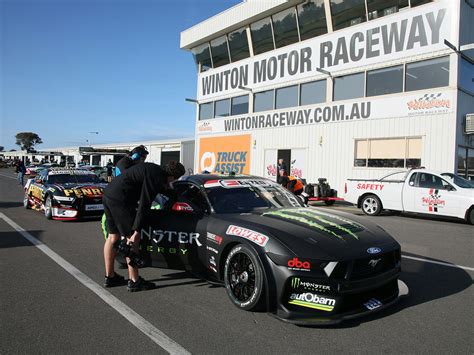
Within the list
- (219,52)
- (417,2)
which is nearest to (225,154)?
(219,52)

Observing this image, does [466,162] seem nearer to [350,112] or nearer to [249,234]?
[350,112]

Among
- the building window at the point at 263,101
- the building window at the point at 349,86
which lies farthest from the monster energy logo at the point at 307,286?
the building window at the point at 263,101

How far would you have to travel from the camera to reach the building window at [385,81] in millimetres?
15867

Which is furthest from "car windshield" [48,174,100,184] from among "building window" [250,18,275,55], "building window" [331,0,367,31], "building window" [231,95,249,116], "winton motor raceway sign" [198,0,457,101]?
"building window" [250,18,275,55]

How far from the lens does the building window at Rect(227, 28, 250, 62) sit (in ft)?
74.9

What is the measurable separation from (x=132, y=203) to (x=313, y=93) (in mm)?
15883

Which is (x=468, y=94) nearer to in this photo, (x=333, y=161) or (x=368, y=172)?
(x=368, y=172)

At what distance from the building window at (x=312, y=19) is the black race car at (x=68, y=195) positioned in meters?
12.9

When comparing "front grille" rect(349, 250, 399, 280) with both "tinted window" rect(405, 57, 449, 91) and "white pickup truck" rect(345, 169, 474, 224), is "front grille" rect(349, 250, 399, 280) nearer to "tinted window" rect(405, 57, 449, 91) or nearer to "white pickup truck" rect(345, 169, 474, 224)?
"white pickup truck" rect(345, 169, 474, 224)

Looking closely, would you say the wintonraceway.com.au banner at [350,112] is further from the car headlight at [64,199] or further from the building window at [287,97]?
the car headlight at [64,199]

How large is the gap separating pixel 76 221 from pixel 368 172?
1167cm

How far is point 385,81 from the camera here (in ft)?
53.5

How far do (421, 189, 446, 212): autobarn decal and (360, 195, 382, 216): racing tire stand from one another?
56.7 inches

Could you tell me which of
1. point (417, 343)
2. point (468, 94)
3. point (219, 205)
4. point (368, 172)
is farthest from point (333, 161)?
point (417, 343)
